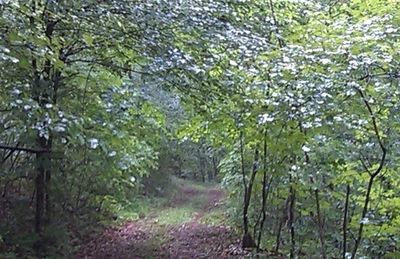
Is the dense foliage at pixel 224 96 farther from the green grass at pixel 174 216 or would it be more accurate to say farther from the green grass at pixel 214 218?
the green grass at pixel 174 216

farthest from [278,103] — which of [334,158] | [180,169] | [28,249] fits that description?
[180,169]

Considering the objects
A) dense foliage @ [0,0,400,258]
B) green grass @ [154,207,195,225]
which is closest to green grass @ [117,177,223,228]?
green grass @ [154,207,195,225]

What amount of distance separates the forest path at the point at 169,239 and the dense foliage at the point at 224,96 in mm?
1315

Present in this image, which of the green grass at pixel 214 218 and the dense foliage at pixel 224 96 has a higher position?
the dense foliage at pixel 224 96

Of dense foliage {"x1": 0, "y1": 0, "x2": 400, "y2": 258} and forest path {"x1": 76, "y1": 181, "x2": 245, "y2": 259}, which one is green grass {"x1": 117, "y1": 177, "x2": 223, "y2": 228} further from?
dense foliage {"x1": 0, "y1": 0, "x2": 400, "y2": 258}

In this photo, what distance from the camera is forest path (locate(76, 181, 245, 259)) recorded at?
9250mm

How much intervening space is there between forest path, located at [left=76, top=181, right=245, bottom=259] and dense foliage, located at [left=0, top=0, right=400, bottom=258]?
4.31ft

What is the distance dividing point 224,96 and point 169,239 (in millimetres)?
5814

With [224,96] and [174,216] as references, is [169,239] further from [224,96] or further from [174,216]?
[224,96]

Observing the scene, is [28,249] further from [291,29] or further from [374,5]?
[374,5]

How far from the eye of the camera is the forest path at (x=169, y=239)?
9.25 meters

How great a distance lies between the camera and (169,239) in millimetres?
11156

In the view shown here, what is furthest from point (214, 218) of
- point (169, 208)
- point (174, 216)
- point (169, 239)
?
point (169, 239)

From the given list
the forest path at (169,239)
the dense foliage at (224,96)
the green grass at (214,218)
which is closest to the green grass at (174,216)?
the forest path at (169,239)
